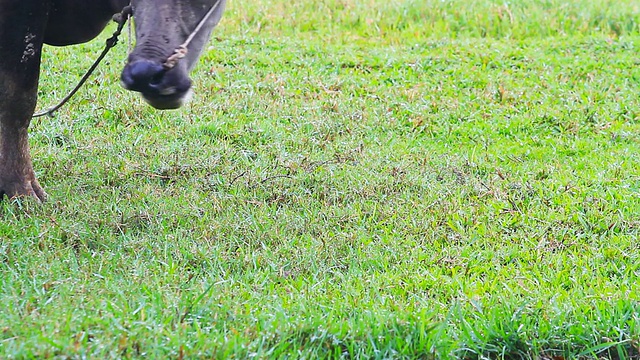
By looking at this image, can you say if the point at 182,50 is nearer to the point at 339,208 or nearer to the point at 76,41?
the point at 76,41

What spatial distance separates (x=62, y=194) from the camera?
15.4 ft

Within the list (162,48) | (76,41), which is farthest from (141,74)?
(76,41)

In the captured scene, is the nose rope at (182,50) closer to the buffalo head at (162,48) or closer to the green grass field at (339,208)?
the buffalo head at (162,48)

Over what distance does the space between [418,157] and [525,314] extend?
233 cm

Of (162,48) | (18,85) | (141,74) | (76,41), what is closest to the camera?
(141,74)

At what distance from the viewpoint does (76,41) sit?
183 inches

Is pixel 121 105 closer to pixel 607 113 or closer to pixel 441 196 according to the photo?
pixel 441 196

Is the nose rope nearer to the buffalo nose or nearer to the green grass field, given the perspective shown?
the buffalo nose

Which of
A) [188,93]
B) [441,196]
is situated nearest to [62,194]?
[188,93]

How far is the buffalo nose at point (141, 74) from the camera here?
11.3 feet

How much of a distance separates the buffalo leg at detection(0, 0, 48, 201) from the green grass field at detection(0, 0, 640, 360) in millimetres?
187

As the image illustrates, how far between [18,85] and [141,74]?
1.27 m

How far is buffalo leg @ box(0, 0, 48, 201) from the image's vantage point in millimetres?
4191

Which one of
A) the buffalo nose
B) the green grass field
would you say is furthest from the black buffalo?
the green grass field
